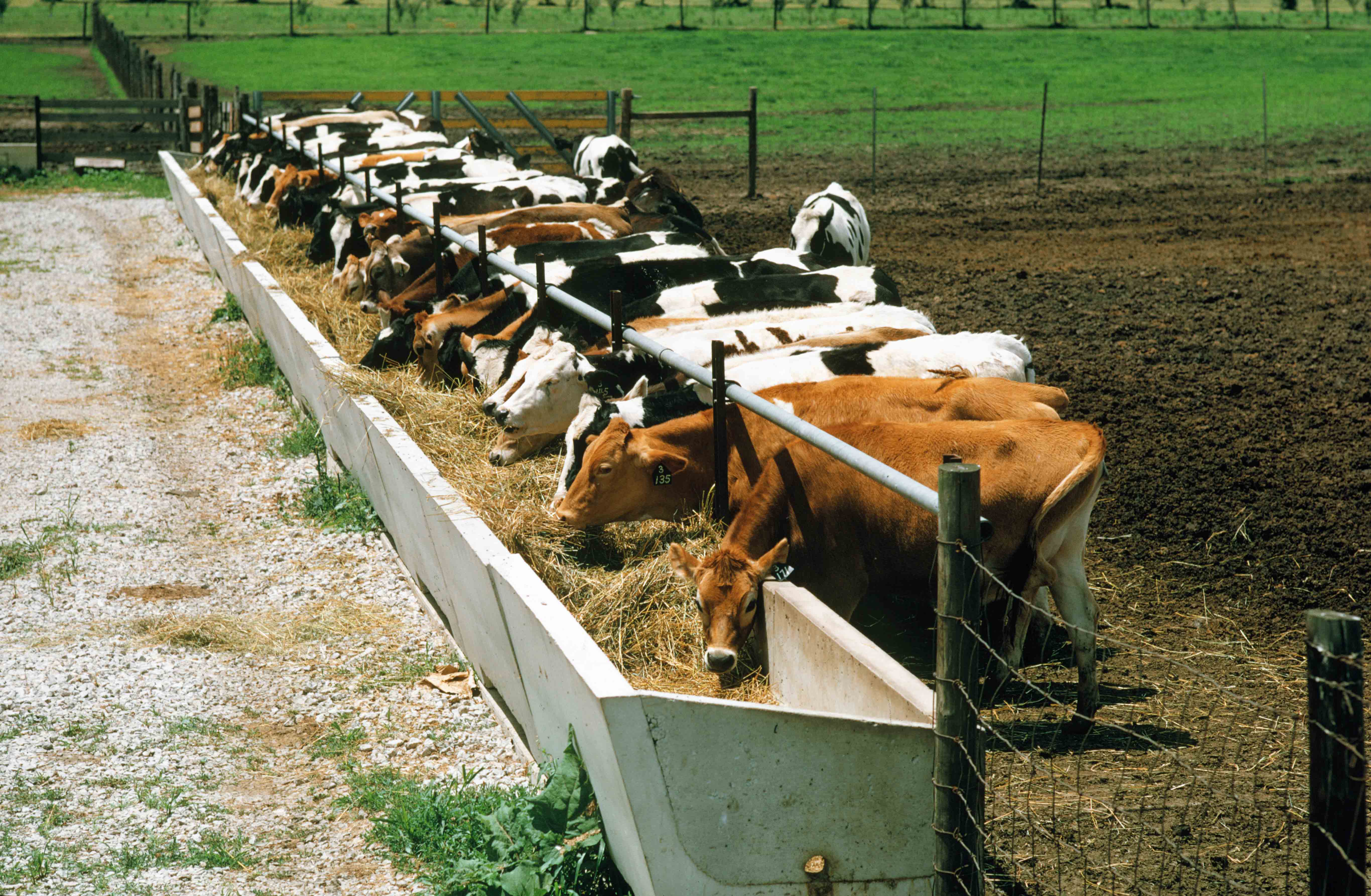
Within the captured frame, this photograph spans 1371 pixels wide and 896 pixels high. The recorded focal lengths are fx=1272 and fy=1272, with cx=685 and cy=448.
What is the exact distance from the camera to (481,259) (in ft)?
28.7

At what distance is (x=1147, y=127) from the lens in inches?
1131

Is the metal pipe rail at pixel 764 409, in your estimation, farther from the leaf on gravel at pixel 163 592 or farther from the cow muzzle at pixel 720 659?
the leaf on gravel at pixel 163 592

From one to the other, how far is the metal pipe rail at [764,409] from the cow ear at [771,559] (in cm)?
40

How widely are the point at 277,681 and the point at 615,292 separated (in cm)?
249

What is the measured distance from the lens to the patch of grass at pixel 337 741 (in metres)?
4.89

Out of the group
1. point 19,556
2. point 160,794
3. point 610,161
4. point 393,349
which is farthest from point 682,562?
point 610,161

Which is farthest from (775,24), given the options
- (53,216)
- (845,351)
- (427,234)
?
(845,351)

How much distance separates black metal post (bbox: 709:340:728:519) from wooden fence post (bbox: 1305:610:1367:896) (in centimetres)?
294

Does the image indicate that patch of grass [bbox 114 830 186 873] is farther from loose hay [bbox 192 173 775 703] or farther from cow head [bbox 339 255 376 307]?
cow head [bbox 339 255 376 307]

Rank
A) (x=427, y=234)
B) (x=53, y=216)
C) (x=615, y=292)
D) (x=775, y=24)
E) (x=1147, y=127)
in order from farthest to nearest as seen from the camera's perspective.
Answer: (x=775, y=24)
(x=1147, y=127)
(x=53, y=216)
(x=427, y=234)
(x=615, y=292)

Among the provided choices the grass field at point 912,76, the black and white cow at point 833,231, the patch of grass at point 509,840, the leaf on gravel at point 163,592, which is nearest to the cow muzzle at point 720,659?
the patch of grass at point 509,840

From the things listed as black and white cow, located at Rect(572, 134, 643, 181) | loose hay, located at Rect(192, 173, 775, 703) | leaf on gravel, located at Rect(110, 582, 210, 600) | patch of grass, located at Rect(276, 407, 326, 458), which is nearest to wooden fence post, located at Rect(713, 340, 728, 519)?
loose hay, located at Rect(192, 173, 775, 703)

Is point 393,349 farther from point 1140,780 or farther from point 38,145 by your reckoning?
point 38,145

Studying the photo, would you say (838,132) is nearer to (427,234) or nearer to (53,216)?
(53,216)
